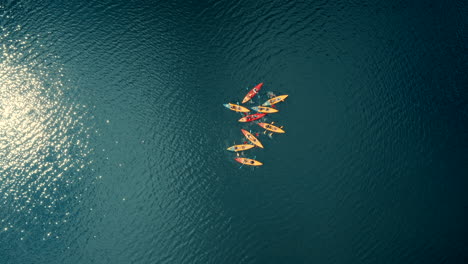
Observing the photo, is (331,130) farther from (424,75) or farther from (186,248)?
(186,248)

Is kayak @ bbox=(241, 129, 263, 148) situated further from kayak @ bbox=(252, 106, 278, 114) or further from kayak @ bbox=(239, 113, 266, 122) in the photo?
kayak @ bbox=(252, 106, 278, 114)

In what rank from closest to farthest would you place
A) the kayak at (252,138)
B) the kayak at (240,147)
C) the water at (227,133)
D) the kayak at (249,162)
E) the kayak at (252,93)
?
the water at (227,133)
the kayak at (249,162)
the kayak at (240,147)
the kayak at (252,138)
the kayak at (252,93)

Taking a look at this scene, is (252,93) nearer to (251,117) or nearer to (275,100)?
(275,100)

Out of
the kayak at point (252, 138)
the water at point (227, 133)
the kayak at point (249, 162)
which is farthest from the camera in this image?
the kayak at point (252, 138)

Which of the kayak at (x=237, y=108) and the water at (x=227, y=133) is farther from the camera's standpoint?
the kayak at (x=237, y=108)

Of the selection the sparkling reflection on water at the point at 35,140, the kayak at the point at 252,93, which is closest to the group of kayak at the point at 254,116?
the kayak at the point at 252,93

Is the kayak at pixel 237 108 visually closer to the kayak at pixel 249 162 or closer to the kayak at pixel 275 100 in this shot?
the kayak at pixel 275 100

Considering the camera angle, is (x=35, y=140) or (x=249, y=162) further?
(x=35, y=140)


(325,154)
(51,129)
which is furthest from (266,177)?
(51,129)

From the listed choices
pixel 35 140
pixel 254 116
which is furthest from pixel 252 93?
pixel 35 140
